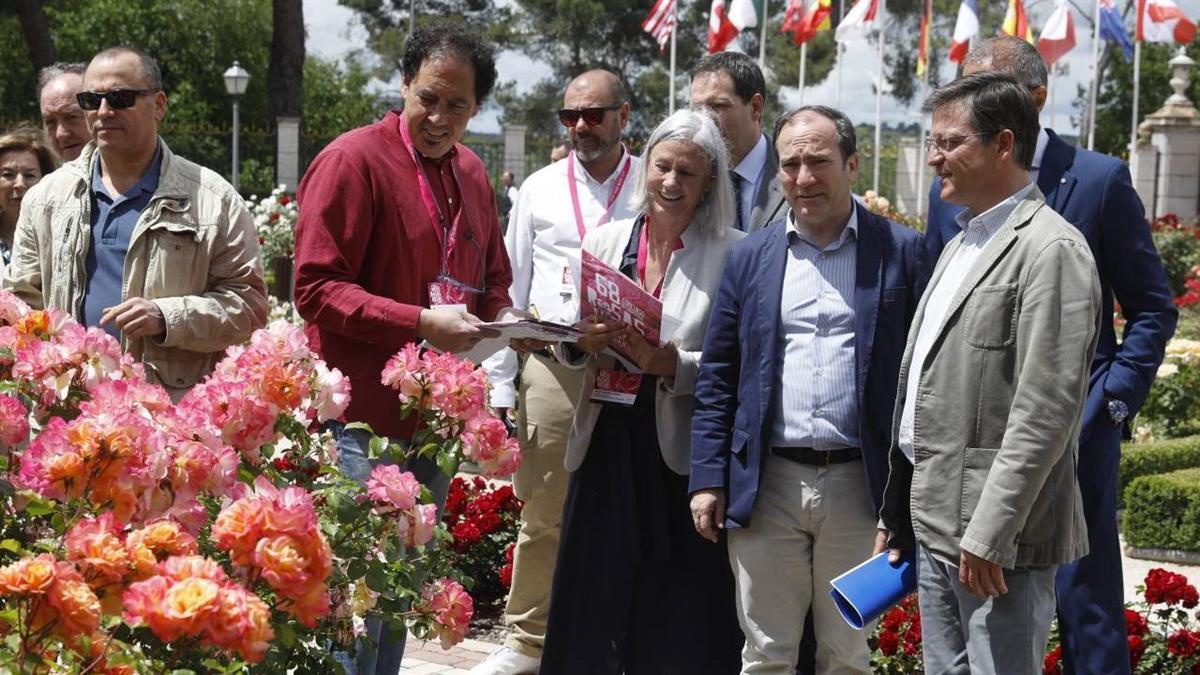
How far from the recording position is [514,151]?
108ft

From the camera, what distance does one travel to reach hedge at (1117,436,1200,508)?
912 cm

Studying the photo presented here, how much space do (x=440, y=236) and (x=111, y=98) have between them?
99 centimetres

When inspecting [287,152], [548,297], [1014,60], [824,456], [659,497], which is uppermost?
[287,152]

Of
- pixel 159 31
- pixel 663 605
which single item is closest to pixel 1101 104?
pixel 159 31

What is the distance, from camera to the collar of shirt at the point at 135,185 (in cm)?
436

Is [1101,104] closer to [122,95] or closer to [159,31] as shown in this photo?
[159,31]

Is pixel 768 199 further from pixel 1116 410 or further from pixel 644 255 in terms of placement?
pixel 1116 410

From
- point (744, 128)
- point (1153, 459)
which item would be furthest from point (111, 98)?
point (1153, 459)

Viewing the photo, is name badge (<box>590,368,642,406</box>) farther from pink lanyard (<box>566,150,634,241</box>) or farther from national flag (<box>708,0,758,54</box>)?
national flag (<box>708,0,758,54</box>)

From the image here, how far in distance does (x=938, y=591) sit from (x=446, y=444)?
46.3 inches

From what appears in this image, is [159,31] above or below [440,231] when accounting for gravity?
above

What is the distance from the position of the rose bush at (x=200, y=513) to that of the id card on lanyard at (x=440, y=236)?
1.05 meters

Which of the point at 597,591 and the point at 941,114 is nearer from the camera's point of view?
the point at 941,114

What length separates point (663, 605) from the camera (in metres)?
4.36
